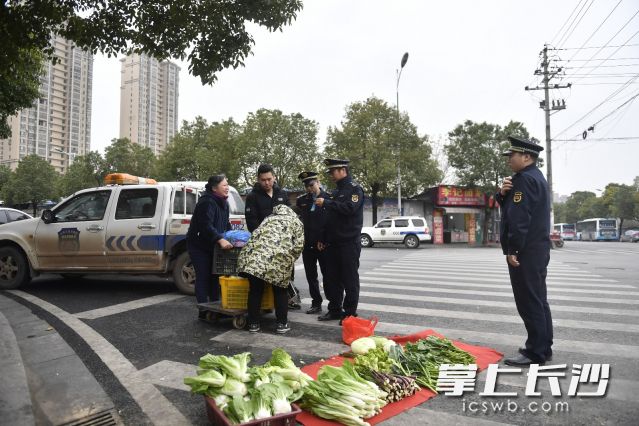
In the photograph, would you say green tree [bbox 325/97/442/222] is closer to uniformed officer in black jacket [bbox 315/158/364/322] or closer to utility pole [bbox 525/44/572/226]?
utility pole [bbox 525/44/572/226]

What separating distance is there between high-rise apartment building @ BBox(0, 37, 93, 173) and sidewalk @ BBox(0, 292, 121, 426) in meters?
95.0

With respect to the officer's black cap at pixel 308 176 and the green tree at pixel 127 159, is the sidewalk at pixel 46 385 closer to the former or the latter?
the officer's black cap at pixel 308 176

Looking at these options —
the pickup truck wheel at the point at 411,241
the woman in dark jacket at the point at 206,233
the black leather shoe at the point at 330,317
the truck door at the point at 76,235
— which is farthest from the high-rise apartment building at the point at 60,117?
the black leather shoe at the point at 330,317

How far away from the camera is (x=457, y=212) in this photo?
30.7 meters

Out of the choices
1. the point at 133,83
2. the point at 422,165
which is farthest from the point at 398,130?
the point at 133,83

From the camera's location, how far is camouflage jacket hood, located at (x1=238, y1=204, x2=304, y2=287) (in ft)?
14.6

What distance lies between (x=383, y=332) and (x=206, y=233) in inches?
98.4

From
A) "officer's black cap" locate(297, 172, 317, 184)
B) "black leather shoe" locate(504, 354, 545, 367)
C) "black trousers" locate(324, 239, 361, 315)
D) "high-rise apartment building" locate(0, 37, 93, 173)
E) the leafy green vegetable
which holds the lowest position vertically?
"black leather shoe" locate(504, 354, 545, 367)

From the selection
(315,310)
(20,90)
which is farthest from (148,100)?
(315,310)

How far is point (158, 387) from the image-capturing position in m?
3.16

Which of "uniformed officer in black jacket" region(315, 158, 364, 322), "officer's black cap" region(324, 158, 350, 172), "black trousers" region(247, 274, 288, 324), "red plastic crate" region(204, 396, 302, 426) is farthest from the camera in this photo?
"officer's black cap" region(324, 158, 350, 172)

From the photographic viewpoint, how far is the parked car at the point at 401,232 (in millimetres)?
23938

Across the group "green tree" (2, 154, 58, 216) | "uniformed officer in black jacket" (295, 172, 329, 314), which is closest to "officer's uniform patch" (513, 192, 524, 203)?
"uniformed officer in black jacket" (295, 172, 329, 314)

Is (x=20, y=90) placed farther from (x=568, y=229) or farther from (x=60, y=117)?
(x=60, y=117)
